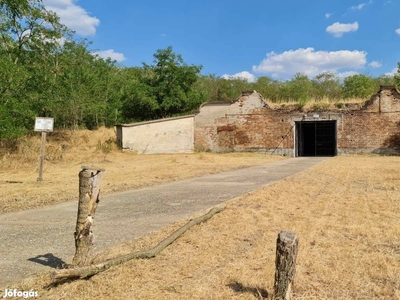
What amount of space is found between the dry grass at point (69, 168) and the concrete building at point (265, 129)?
1.53 metres

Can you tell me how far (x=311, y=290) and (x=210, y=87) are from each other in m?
40.1

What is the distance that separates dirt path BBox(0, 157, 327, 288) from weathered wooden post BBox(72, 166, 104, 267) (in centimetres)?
50

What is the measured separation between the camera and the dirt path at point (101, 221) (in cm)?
405

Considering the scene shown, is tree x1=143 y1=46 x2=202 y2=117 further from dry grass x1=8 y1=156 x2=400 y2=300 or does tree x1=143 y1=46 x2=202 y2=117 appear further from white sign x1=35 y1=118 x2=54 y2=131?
dry grass x1=8 y1=156 x2=400 y2=300

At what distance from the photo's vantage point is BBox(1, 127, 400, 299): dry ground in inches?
123

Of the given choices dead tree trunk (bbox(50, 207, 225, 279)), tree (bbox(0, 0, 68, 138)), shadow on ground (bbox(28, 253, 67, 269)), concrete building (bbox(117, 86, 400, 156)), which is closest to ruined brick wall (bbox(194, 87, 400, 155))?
concrete building (bbox(117, 86, 400, 156))

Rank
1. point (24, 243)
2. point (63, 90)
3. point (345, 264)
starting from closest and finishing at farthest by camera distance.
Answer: point (345, 264) → point (24, 243) → point (63, 90)

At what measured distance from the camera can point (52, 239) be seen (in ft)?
15.9

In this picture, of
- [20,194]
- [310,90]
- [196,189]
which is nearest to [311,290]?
[196,189]

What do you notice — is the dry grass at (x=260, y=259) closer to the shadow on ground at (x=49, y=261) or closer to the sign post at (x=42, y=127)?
the shadow on ground at (x=49, y=261)

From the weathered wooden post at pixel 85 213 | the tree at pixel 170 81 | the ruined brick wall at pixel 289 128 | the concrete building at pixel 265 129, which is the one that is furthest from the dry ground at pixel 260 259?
the tree at pixel 170 81

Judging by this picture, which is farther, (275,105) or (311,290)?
(275,105)

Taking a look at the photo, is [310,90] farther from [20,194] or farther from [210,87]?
[20,194]

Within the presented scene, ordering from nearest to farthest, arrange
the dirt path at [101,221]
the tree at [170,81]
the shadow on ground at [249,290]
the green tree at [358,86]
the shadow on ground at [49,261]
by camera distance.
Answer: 1. the shadow on ground at [249,290]
2. the shadow on ground at [49,261]
3. the dirt path at [101,221]
4. the tree at [170,81]
5. the green tree at [358,86]
